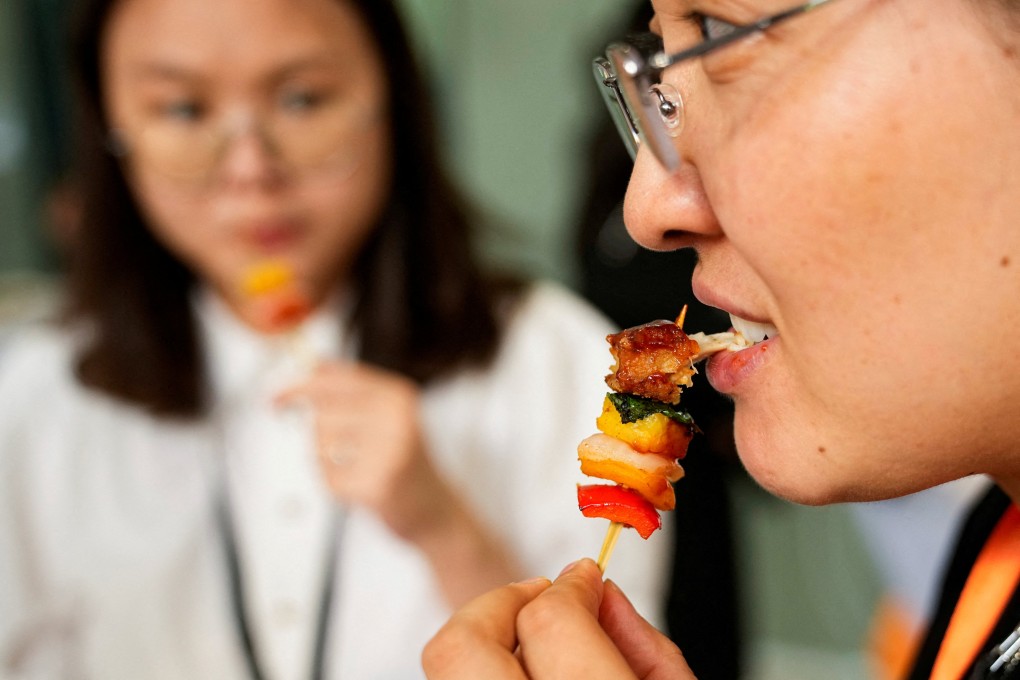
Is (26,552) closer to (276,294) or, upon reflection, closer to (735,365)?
(276,294)

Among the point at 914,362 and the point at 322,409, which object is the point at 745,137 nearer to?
the point at 914,362

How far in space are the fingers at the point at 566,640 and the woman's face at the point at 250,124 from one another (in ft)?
3.94

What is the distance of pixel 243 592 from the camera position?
177 centimetres

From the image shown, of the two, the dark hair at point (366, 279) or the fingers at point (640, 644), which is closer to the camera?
the fingers at point (640, 644)

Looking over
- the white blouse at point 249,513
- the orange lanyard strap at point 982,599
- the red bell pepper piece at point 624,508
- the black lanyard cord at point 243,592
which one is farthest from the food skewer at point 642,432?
the black lanyard cord at point 243,592

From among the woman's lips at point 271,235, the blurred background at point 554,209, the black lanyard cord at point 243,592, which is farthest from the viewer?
the blurred background at point 554,209

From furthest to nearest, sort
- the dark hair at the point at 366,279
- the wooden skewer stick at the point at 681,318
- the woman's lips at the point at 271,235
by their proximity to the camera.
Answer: the dark hair at the point at 366,279 → the woman's lips at the point at 271,235 → the wooden skewer stick at the point at 681,318

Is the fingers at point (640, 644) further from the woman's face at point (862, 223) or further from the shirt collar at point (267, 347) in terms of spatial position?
the shirt collar at point (267, 347)

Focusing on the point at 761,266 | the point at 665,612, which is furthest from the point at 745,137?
the point at 665,612

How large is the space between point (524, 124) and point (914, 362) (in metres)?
3.74

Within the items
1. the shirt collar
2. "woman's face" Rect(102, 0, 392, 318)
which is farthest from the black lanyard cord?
"woman's face" Rect(102, 0, 392, 318)

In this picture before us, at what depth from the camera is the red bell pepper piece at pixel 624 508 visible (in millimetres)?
894

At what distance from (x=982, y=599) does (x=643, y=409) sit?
→ 464 mm

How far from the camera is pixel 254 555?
1.80 meters
